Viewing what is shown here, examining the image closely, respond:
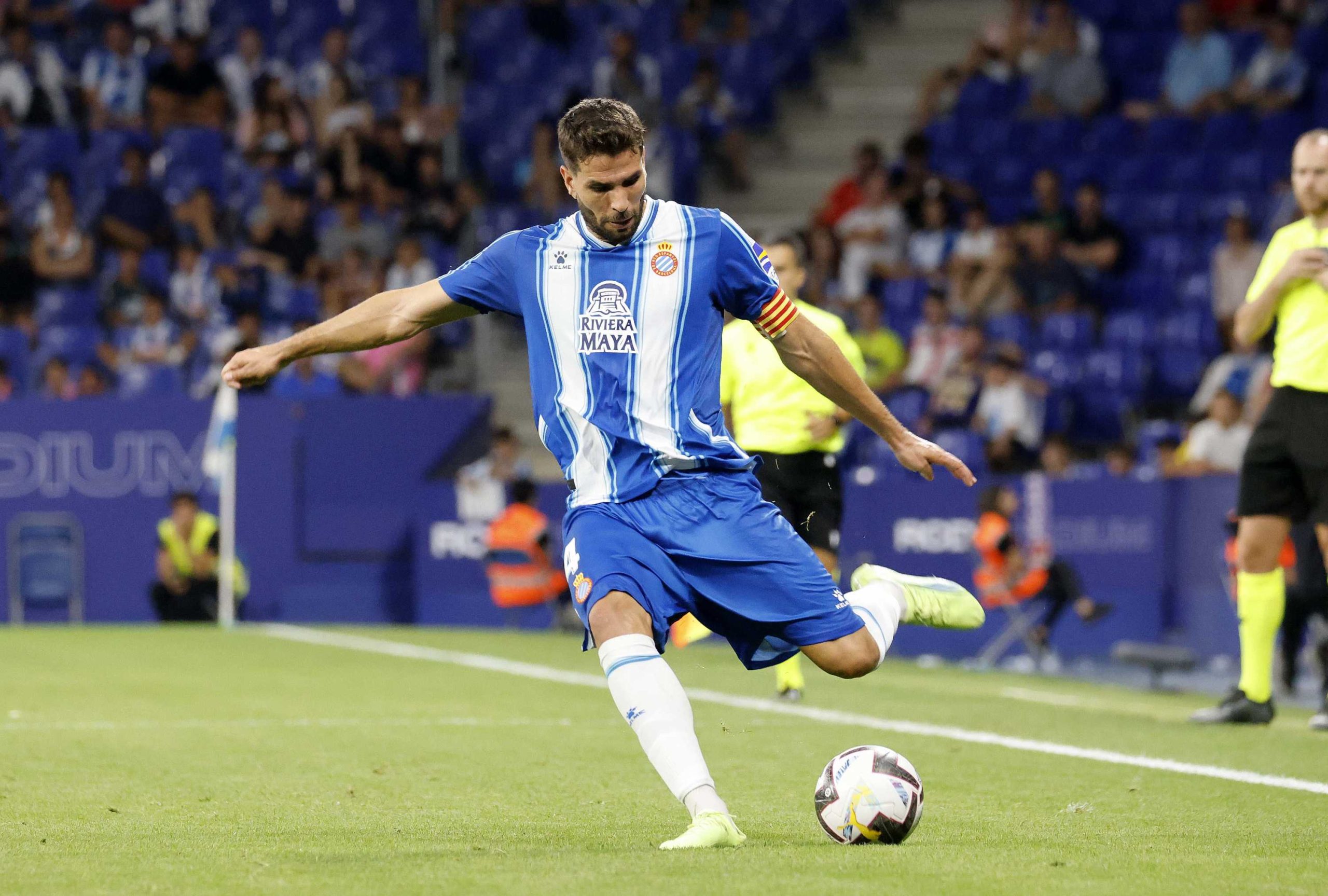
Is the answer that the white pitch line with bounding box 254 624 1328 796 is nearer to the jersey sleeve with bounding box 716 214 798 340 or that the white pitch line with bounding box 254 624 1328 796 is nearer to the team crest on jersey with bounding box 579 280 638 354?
the jersey sleeve with bounding box 716 214 798 340

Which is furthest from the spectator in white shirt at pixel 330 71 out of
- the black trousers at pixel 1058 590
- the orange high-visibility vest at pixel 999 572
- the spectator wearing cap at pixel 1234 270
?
the black trousers at pixel 1058 590

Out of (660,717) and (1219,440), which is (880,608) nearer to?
(660,717)

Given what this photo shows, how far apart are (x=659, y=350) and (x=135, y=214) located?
15.1 m

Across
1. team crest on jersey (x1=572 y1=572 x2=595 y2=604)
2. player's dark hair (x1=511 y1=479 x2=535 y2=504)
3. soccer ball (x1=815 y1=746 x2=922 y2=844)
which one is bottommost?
soccer ball (x1=815 y1=746 x2=922 y2=844)

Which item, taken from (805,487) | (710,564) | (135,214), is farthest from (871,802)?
(135,214)

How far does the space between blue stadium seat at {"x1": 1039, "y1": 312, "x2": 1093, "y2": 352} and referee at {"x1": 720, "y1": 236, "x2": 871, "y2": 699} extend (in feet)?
22.7

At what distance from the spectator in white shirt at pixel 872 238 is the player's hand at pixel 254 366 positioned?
12999 mm

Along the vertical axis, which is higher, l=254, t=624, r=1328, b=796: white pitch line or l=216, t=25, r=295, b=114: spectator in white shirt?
l=216, t=25, r=295, b=114: spectator in white shirt

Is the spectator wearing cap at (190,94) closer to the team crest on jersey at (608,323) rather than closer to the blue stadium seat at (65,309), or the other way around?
the blue stadium seat at (65,309)

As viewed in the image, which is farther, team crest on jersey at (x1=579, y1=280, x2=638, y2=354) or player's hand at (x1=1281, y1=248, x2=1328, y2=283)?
player's hand at (x1=1281, y1=248, x2=1328, y2=283)

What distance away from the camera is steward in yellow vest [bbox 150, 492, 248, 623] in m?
16.0

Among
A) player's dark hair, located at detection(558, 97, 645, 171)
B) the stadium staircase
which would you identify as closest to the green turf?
player's dark hair, located at detection(558, 97, 645, 171)

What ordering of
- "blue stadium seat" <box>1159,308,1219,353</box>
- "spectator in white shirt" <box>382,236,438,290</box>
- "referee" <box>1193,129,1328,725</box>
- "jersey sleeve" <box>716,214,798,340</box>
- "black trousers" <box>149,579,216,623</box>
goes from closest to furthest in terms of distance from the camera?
"jersey sleeve" <box>716,214,798,340</box>, "referee" <box>1193,129,1328,725</box>, "black trousers" <box>149,579,216,623</box>, "blue stadium seat" <box>1159,308,1219,353</box>, "spectator in white shirt" <box>382,236,438,290</box>

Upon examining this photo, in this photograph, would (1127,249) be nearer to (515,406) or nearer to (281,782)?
(515,406)
